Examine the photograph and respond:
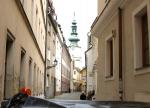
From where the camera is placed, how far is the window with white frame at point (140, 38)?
466 inches

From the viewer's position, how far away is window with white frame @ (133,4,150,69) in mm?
11835

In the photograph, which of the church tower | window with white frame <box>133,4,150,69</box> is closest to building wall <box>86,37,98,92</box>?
window with white frame <box>133,4,150,69</box>

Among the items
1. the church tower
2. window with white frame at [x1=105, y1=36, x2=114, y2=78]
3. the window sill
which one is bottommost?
the window sill

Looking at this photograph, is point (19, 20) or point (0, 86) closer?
point (0, 86)

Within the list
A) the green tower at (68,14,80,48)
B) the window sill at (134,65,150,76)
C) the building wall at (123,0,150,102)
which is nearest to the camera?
the window sill at (134,65,150,76)

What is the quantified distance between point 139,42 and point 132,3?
4.38 ft

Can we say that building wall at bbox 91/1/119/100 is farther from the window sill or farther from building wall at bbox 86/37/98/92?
building wall at bbox 86/37/98/92

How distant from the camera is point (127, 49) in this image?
13.3 m

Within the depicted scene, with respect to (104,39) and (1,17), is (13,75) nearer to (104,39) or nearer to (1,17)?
(1,17)

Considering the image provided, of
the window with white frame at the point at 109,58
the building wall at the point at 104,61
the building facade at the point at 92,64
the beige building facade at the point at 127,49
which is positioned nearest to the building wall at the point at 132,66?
the beige building facade at the point at 127,49

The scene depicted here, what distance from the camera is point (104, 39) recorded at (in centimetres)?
1814

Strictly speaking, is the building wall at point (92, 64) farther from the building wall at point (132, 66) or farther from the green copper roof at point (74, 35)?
→ the green copper roof at point (74, 35)

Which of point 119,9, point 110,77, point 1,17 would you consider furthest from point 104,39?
point 1,17

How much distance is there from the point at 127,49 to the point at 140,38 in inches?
44.6
